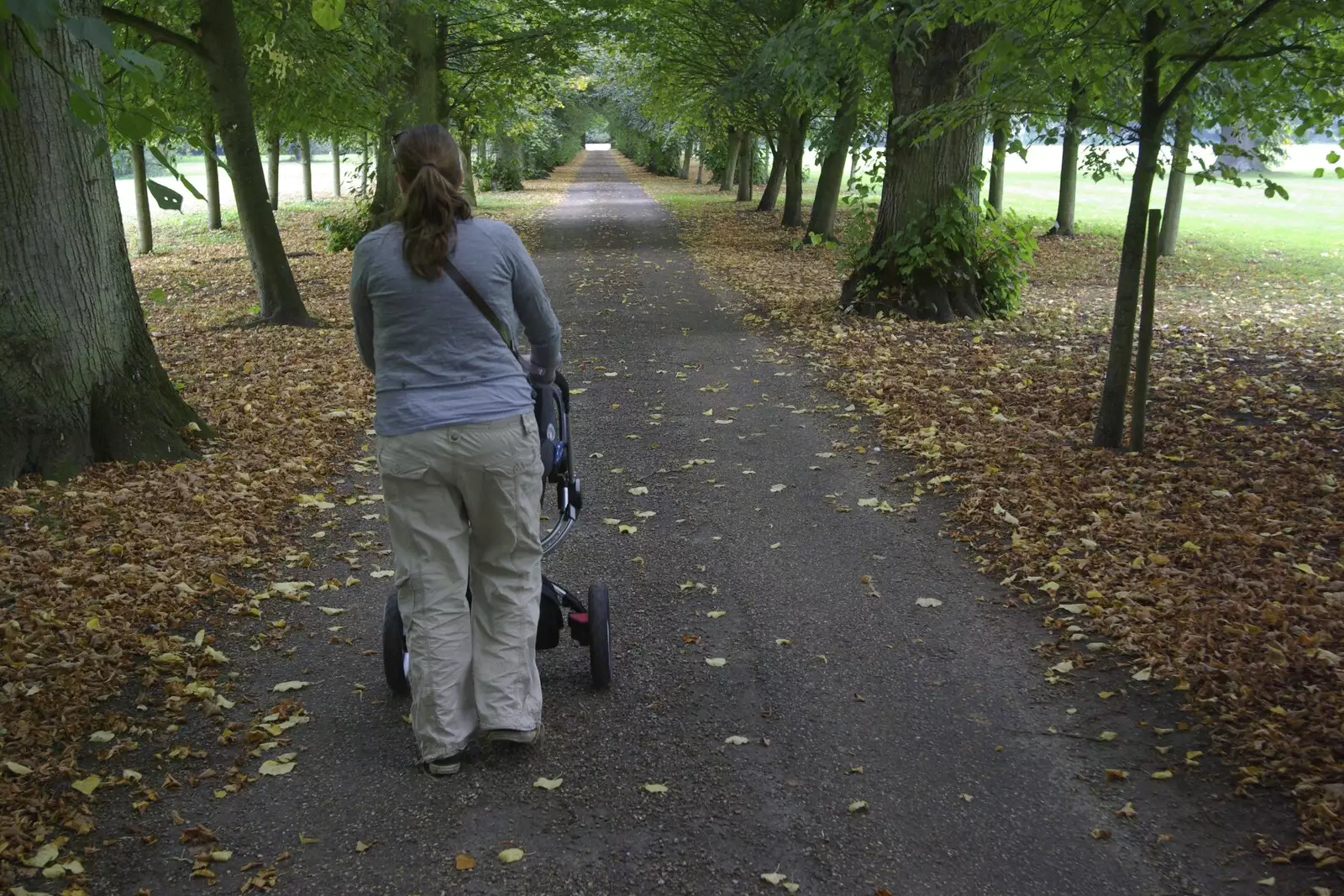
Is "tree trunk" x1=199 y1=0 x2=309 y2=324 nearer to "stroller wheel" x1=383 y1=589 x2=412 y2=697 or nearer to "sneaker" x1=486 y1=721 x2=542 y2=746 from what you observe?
"stroller wheel" x1=383 y1=589 x2=412 y2=697

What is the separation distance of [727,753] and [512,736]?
31.0 inches

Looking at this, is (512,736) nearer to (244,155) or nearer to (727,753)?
(727,753)

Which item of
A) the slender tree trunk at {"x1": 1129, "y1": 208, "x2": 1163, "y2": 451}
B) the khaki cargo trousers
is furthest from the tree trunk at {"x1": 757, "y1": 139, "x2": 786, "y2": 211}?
the khaki cargo trousers

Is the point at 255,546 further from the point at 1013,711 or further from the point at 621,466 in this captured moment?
the point at 1013,711

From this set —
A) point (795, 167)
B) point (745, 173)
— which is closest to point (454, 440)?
point (795, 167)

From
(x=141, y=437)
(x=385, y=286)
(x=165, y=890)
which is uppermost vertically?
(x=385, y=286)

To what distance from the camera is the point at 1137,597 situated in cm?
520

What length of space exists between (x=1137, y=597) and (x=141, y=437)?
20.2 ft

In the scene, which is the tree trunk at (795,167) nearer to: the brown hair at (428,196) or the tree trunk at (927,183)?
the tree trunk at (927,183)

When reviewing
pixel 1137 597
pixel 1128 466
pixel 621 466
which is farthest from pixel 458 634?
pixel 1128 466

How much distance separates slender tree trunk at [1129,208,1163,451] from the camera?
23.2ft

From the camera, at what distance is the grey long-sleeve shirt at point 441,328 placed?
143 inches

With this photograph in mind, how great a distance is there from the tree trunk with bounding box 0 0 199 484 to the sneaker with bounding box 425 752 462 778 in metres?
4.19

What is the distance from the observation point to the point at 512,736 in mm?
3941
